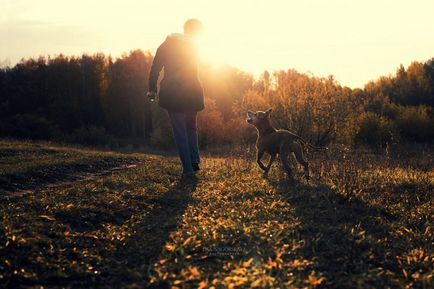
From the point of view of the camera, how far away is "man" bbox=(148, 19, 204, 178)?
8.80 m

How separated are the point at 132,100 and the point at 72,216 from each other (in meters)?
43.9

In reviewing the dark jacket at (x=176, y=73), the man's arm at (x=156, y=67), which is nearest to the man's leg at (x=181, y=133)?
the dark jacket at (x=176, y=73)

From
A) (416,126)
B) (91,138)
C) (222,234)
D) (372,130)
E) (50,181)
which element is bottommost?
(91,138)

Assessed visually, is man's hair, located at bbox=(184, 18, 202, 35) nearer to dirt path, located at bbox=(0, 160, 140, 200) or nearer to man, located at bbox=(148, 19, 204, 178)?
man, located at bbox=(148, 19, 204, 178)

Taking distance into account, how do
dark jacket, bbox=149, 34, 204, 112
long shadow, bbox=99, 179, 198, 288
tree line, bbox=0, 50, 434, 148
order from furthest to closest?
tree line, bbox=0, 50, 434, 148
dark jacket, bbox=149, 34, 204, 112
long shadow, bbox=99, 179, 198, 288

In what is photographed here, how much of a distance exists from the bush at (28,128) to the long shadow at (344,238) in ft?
114

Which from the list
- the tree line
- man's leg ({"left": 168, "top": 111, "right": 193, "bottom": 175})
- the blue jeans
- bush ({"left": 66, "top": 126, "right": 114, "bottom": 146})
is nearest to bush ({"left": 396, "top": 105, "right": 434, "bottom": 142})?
the tree line

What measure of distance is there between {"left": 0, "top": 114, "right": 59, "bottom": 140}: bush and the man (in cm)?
3172

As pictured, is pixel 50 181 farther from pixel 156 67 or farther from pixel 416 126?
pixel 416 126

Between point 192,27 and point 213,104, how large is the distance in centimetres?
2755

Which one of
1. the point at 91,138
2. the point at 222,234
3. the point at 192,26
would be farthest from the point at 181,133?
the point at 91,138

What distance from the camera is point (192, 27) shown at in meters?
9.00

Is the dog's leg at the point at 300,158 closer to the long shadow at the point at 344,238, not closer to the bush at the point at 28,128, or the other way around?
the long shadow at the point at 344,238

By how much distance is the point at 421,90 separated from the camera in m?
34.9
